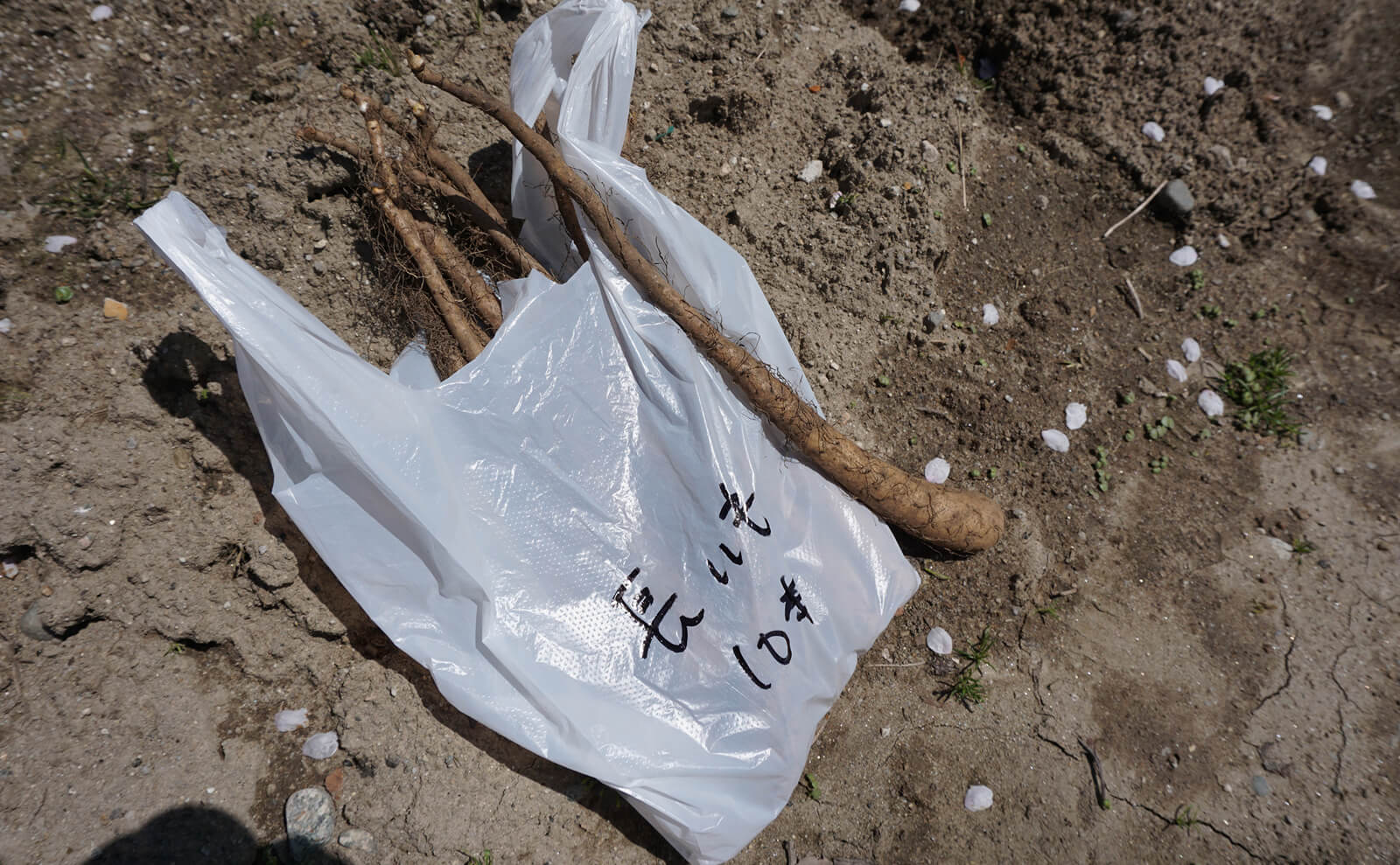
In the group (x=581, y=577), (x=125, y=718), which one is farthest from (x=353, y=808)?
(x=581, y=577)

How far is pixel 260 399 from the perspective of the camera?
3.95ft

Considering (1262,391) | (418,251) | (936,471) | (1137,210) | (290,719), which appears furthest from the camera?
(1137,210)

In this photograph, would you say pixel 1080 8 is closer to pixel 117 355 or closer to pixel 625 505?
pixel 625 505

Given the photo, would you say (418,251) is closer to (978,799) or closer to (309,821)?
(309,821)

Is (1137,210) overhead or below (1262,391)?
overhead

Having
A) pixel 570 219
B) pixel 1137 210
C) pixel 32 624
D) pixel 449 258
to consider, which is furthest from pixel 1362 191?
pixel 32 624

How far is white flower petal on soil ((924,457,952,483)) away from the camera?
1.68 metres

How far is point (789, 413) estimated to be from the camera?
138cm

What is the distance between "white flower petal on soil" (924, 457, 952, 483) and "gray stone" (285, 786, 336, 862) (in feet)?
5.14

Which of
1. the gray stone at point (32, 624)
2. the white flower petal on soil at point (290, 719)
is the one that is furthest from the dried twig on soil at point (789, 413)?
the gray stone at point (32, 624)

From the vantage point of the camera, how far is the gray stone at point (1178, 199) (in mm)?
1930

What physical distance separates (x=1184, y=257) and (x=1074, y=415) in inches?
28.0

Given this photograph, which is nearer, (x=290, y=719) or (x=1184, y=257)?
(x=290, y=719)

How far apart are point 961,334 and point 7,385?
86.5 inches
